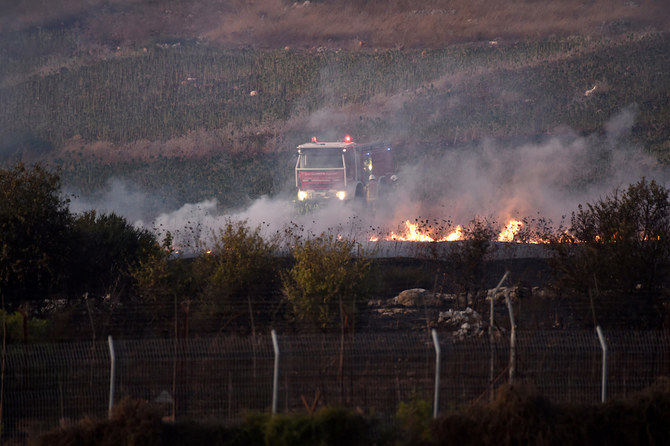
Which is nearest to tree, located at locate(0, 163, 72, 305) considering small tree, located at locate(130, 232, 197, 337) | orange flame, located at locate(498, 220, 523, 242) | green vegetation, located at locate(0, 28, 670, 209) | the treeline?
the treeline

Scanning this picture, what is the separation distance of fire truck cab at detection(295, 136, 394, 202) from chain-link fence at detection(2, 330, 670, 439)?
20178mm

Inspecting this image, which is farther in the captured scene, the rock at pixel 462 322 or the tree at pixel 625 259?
the rock at pixel 462 322

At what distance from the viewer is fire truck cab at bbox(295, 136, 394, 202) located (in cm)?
3294

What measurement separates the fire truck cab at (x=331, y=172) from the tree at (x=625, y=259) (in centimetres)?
1310

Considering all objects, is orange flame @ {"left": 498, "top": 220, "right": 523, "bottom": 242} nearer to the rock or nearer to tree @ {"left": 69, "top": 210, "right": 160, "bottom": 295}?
the rock

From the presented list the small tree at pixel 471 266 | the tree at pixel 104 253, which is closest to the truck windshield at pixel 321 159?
the small tree at pixel 471 266

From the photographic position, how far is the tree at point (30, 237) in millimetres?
19891

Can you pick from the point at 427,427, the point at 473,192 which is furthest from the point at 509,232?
the point at 427,427

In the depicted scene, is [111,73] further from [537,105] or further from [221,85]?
[537,105]

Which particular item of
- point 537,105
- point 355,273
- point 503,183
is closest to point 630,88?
point 537,105

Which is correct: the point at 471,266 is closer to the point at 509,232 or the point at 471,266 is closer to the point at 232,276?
the point at 232,276

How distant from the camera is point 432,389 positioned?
12.7m

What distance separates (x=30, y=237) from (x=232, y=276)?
19.5 feet

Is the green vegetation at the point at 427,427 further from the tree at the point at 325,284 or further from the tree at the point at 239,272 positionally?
the tree at the point at 239,272
